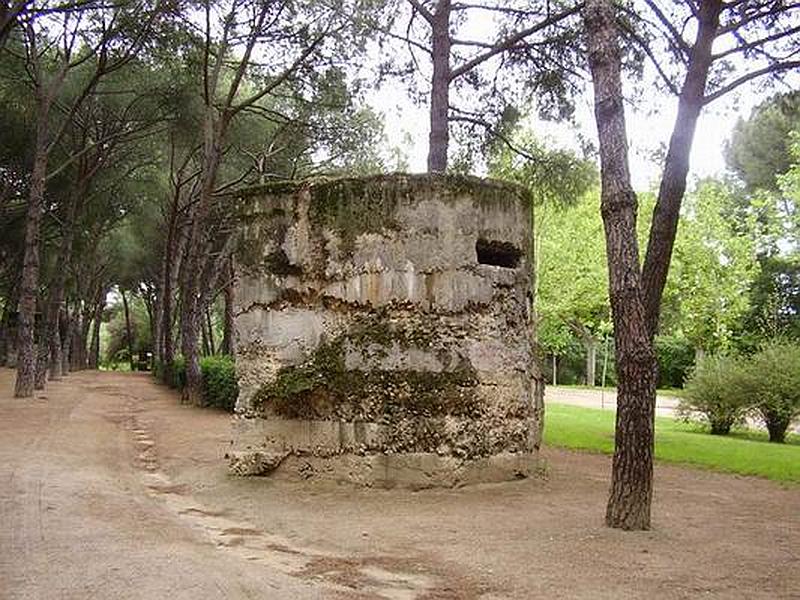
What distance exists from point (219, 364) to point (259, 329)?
11.2 meters

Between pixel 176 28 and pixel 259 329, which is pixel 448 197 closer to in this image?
pixel 259 329

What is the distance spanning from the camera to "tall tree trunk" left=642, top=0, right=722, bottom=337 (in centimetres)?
1118

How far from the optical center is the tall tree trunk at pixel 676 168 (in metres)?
11.2

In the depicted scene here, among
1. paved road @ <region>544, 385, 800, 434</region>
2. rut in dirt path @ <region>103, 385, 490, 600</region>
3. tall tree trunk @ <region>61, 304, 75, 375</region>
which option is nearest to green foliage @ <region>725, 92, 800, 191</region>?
paved road @ <region>544, 385, 800, 434</region>

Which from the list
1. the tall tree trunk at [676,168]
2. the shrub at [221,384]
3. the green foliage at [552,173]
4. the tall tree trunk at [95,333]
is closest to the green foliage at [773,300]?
the green foliage at [552,173]

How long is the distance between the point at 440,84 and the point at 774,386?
984 centimetres

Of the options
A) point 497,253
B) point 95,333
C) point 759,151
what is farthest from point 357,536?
point 95,333

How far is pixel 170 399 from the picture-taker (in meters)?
24.0

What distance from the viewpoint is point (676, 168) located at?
11.6 metres

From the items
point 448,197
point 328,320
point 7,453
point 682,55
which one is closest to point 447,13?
point 682,55

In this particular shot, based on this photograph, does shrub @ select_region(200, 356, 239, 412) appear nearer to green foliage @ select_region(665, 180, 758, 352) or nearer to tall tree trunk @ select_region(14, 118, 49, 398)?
tall tree trunk @ select_region(14, 118, 49, 398)

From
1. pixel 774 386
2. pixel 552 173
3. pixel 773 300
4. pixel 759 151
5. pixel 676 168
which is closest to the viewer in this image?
pixel 676 168

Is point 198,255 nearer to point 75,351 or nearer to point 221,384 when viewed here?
point 221,384

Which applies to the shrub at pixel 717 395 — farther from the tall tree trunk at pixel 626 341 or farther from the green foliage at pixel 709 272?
the tall tree trunk at pixel 626 341
